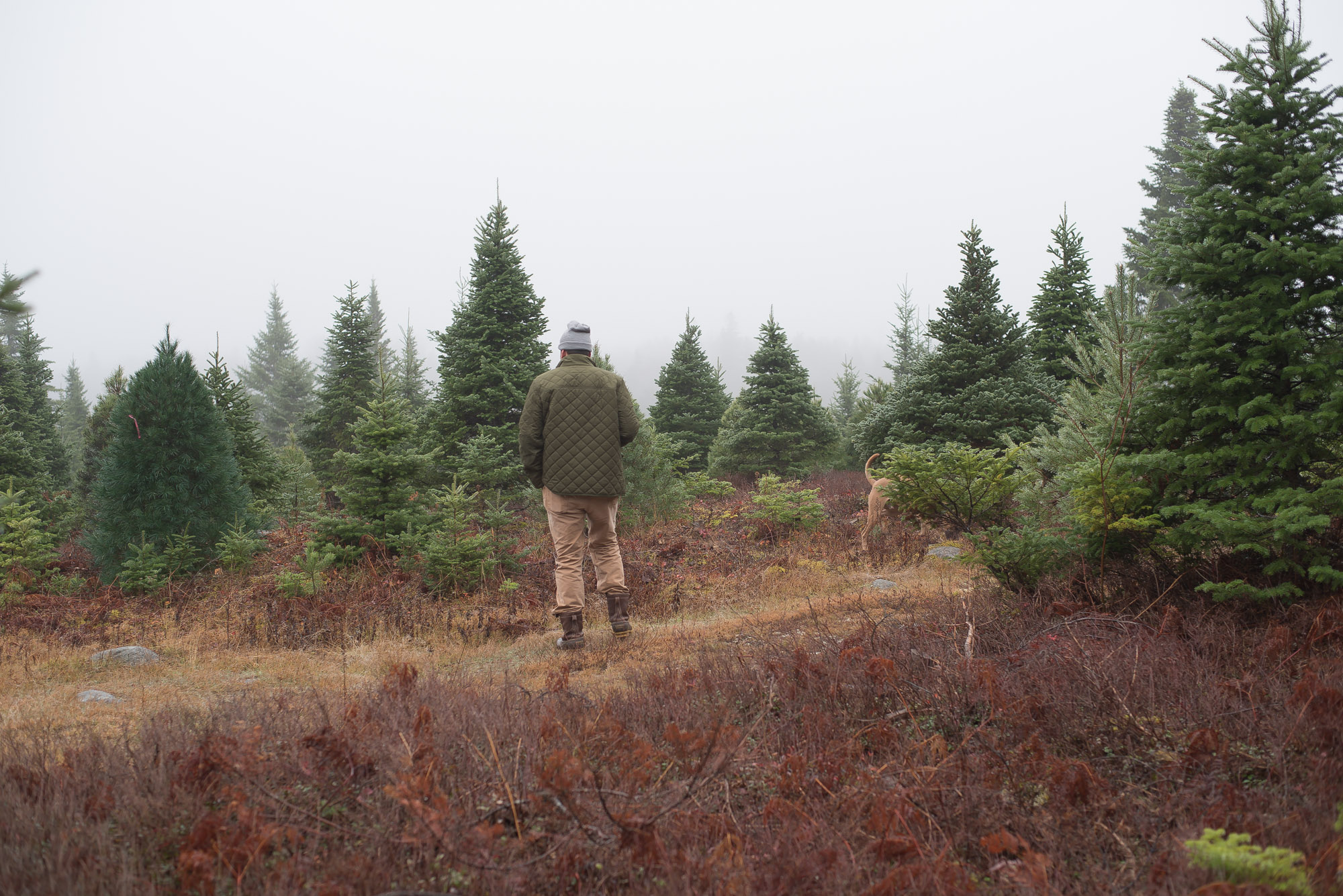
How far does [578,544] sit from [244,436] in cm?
1045

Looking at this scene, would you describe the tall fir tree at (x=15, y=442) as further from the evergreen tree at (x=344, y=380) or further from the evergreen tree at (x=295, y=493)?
the evergreen tree at (x=344, y=380)

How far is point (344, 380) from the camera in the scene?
21094 millimetres

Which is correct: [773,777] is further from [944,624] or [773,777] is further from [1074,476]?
[1074,476]

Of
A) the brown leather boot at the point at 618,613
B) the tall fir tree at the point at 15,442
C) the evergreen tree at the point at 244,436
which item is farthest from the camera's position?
the tall fir tree at the point at 15,442

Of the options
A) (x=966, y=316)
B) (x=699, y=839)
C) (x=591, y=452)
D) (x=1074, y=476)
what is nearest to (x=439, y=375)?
(x=591, y=452)

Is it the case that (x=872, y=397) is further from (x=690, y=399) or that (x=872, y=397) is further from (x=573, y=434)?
(x=573, y=434)

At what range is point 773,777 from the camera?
2717 millimetres

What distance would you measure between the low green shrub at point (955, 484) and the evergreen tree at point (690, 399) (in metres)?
13.6

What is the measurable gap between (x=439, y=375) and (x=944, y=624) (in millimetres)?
12271

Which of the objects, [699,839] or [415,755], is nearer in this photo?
[699,839]

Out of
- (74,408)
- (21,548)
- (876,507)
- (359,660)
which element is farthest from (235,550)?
(74,408)

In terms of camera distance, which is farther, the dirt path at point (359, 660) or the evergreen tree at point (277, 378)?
the evergreen tree at point (277, 378)

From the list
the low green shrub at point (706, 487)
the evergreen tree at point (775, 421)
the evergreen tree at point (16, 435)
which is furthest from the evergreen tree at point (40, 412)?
the evergreen tree at point (775, 421)

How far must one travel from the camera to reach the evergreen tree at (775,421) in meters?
18.9
